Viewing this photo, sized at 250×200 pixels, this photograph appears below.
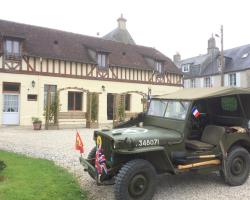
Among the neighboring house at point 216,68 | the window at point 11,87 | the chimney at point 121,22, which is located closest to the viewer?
the window at point 11,87

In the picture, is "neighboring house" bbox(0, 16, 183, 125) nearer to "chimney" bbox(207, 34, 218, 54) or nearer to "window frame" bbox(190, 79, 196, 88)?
"window frame" bbox(190, 79, 196, 88)

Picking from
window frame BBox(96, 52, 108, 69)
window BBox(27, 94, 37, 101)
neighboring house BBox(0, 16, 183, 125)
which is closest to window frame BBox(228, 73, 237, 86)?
neighboring house BBox(0, 16, 183, 125)

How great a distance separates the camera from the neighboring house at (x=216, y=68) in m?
28.3

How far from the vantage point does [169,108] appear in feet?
19.4

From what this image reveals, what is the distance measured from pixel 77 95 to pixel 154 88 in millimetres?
6410

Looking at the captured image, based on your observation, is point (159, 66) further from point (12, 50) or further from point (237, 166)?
point (237, 166)

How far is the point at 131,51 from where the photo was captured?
2400 centimetres

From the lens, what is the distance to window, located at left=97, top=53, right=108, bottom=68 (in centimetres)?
2084

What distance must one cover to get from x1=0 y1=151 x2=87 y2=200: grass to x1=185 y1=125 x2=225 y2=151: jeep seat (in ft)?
6.90

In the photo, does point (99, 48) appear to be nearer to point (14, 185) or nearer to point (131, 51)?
point (131, 51)

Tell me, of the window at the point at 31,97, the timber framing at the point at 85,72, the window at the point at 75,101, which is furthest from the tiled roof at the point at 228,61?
the window at the point at 31,97

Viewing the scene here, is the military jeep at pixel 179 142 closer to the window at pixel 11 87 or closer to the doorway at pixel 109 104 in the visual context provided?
the window at pixel 11 87

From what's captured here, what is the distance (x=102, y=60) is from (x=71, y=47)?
2.26m

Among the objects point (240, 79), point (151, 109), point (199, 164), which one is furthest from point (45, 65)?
point (240, 79)
